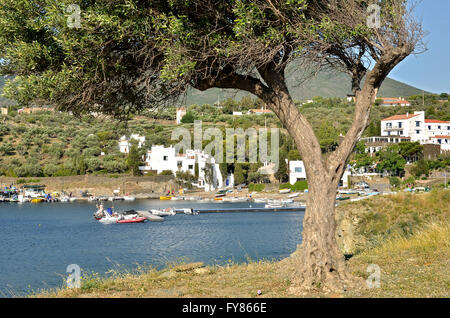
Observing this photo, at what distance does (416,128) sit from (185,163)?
40848mm

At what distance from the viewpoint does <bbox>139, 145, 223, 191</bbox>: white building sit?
279ft

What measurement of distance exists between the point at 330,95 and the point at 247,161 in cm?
6466

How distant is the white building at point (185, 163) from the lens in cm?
8519

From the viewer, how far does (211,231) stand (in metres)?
42.3

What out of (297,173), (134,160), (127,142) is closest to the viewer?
(297,173)

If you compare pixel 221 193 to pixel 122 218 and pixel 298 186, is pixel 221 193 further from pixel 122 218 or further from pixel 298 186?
pixel 122 218

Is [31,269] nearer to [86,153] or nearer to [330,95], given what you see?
[86,153]

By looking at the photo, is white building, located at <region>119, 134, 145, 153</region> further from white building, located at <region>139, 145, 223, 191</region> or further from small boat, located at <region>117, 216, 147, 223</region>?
small boat, located at <region>117, 216, 147, 223</region>

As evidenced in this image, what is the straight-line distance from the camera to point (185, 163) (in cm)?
8562

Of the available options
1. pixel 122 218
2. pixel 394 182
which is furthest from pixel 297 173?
pixel 122 218

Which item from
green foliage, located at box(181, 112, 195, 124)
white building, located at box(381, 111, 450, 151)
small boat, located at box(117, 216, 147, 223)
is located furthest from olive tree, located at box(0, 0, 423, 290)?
green foliage, located at box(181, 112, 195, 124)

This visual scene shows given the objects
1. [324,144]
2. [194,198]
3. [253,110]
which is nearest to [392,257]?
[324,144]

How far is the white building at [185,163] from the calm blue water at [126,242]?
27758 millimetres

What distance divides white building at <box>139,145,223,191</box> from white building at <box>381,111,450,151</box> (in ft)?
103
